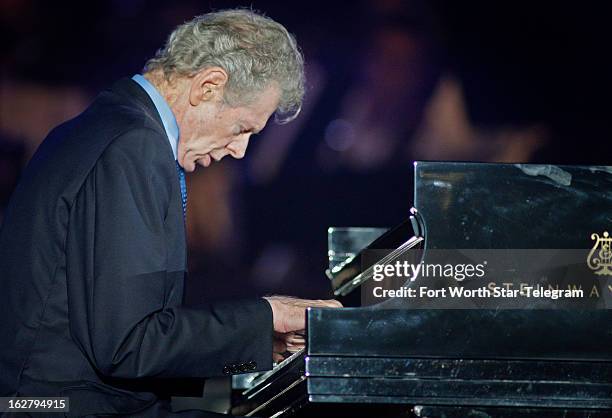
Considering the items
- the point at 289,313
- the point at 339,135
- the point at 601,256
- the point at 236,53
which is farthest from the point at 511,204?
the point at 339,135

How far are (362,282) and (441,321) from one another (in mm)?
670

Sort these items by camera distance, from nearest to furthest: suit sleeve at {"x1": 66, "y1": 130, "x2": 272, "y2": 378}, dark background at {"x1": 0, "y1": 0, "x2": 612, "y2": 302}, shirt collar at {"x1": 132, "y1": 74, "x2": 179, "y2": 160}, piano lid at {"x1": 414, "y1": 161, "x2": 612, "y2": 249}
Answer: suit sleeve at {"x1": 66, "y1": 130, "x2": 272, "y2": 378} < piano lid at {"x1": 414, "y1": 161, "x2": 612, "y2": 249} < shirt collar at {"x1": 132, "y1": 74, "x2": 179, "y2": 160} < dark background at {"x1": 0, "y1": 0, "x2": 612, "y2": 302}

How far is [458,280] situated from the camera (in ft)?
5.90

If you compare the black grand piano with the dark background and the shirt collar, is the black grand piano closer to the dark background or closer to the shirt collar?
the shirt collar

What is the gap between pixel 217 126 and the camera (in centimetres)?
203

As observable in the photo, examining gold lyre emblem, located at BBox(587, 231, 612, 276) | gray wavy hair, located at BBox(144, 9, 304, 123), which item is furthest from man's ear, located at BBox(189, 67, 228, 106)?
gold lyre emblem, located at BBox(587, 231, 612, 276)

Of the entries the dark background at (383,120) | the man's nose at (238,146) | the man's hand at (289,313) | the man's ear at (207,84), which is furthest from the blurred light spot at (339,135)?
the man's hand at (289,313)

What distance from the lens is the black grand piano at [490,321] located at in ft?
5.63

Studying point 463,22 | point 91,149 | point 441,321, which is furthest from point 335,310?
point 463,22

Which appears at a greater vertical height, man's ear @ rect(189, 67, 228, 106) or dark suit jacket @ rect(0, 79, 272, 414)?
man's ear @ rect(189, 67, 228, 106)

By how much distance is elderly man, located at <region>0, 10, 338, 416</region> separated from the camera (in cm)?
163

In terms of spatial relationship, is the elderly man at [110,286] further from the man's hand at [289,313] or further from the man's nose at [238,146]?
the man's nose at [238,146]

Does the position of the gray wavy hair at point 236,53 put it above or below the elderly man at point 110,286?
above

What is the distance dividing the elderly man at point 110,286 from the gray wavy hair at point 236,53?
151 mm
